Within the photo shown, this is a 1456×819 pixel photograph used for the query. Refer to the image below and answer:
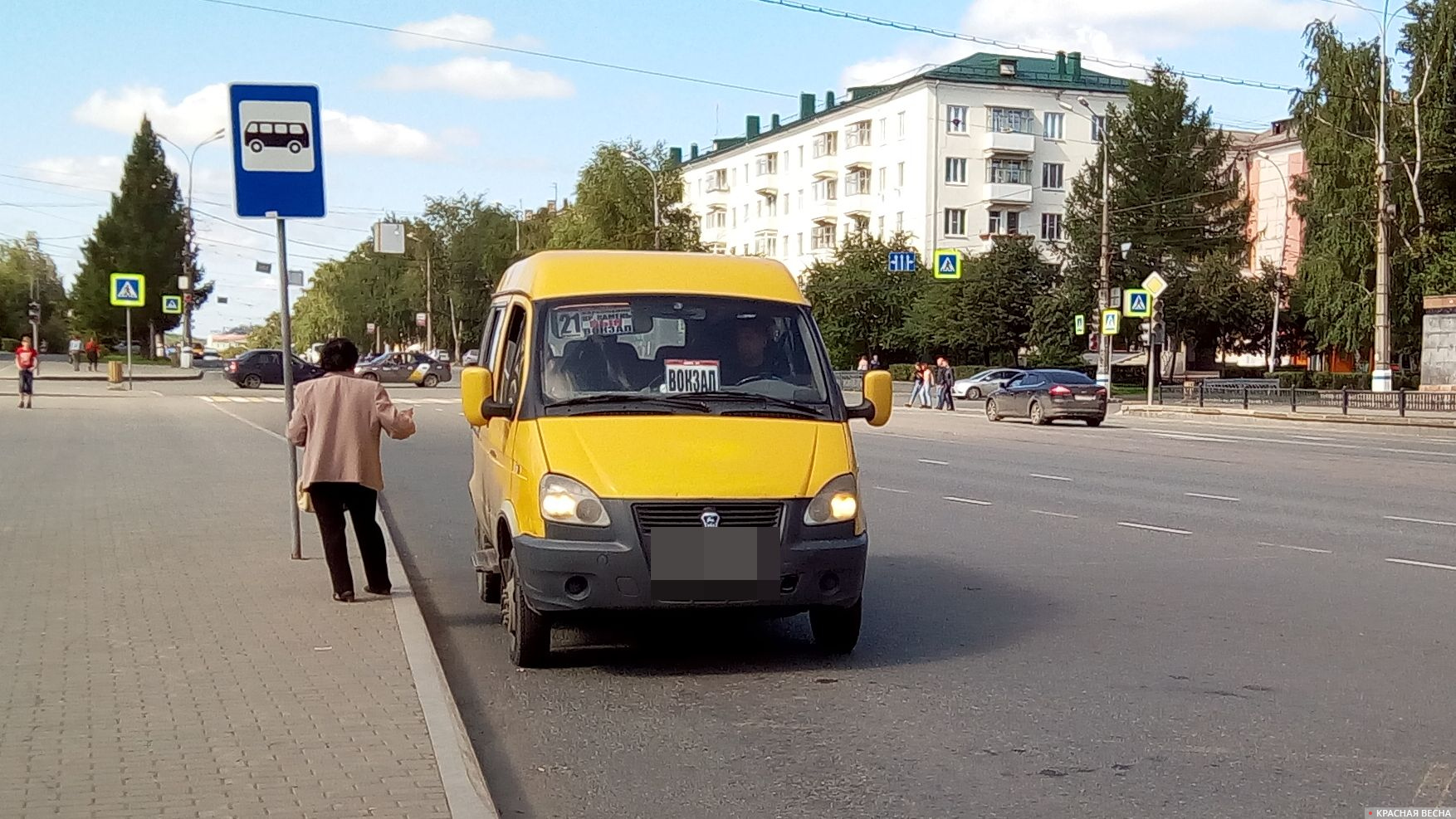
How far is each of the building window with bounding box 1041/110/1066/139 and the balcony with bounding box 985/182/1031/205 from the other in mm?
3456

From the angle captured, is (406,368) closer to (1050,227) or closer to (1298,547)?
(1050,227)

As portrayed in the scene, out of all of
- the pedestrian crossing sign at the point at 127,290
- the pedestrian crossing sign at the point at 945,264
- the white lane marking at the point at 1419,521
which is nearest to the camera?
the white lane marking at the point at 1419,521

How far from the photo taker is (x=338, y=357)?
27.3 feet

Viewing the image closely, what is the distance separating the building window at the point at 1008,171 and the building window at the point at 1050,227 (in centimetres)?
276

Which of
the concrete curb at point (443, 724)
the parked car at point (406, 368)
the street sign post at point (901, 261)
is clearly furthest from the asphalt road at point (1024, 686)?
the street sign post at point (901, 261)

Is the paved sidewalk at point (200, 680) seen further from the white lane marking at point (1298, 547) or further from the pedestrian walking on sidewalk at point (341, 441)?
the white lane marking at point (1298, 547)

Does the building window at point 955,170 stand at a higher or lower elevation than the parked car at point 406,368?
higher

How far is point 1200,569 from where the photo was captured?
1045 centimetres

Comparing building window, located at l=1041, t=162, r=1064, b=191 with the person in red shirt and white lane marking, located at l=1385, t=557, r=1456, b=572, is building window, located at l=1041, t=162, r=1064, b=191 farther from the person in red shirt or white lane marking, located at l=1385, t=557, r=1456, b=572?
white lane marking, located at l=1385, t=557, r=1456, b=572

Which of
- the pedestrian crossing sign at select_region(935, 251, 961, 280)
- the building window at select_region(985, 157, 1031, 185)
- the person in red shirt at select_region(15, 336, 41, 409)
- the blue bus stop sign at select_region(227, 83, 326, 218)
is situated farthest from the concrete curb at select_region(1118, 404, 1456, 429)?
the building window at select_region(985, 157, 1031, 185)

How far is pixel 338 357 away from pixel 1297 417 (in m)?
34.4

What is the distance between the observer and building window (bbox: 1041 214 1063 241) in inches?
3278

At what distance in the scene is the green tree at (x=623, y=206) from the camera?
8244 centimetres

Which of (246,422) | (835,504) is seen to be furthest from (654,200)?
(835,504)
